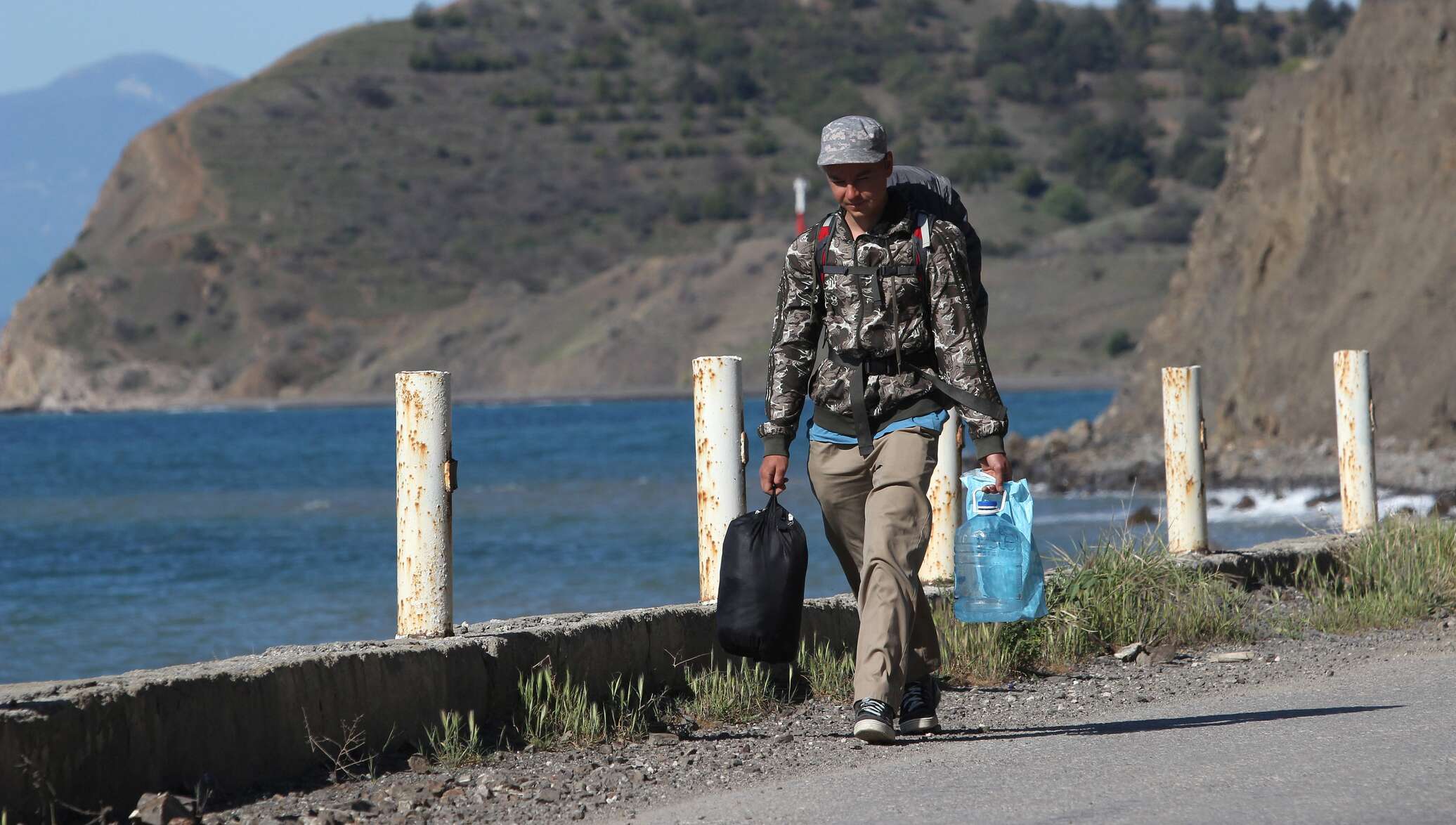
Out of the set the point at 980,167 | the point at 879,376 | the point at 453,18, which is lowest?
the point at 879,376

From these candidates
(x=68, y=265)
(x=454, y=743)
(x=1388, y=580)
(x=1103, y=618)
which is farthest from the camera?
(x=68, y=265)

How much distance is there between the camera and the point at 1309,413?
3262cm

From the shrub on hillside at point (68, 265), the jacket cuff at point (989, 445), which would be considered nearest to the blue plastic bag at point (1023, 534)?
the jacket cuff at point (989, 445)

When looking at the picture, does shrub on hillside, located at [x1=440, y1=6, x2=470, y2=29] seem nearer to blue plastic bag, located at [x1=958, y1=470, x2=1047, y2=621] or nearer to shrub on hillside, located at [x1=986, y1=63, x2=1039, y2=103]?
shrub on hillside, located at [x1=986, y1=63, x2=1039, y2=103]

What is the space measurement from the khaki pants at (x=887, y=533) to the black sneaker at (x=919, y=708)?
18 cm

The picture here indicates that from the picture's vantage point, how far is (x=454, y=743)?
5.66 meters

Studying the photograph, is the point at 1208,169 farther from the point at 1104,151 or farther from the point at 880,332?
the point at 880,332

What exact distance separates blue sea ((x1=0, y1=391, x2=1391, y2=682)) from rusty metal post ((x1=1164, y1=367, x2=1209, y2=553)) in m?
0.36

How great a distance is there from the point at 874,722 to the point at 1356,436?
4736 millimetres

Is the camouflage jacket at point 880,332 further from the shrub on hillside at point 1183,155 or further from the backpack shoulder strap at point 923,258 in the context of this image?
the shrub on hillside at point 1183,155

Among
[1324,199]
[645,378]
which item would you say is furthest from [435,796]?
[645,378]

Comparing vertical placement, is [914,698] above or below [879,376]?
below

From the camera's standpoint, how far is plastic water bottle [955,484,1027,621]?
5.92 m

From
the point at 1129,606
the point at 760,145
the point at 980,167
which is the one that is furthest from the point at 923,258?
the point at 760,145
